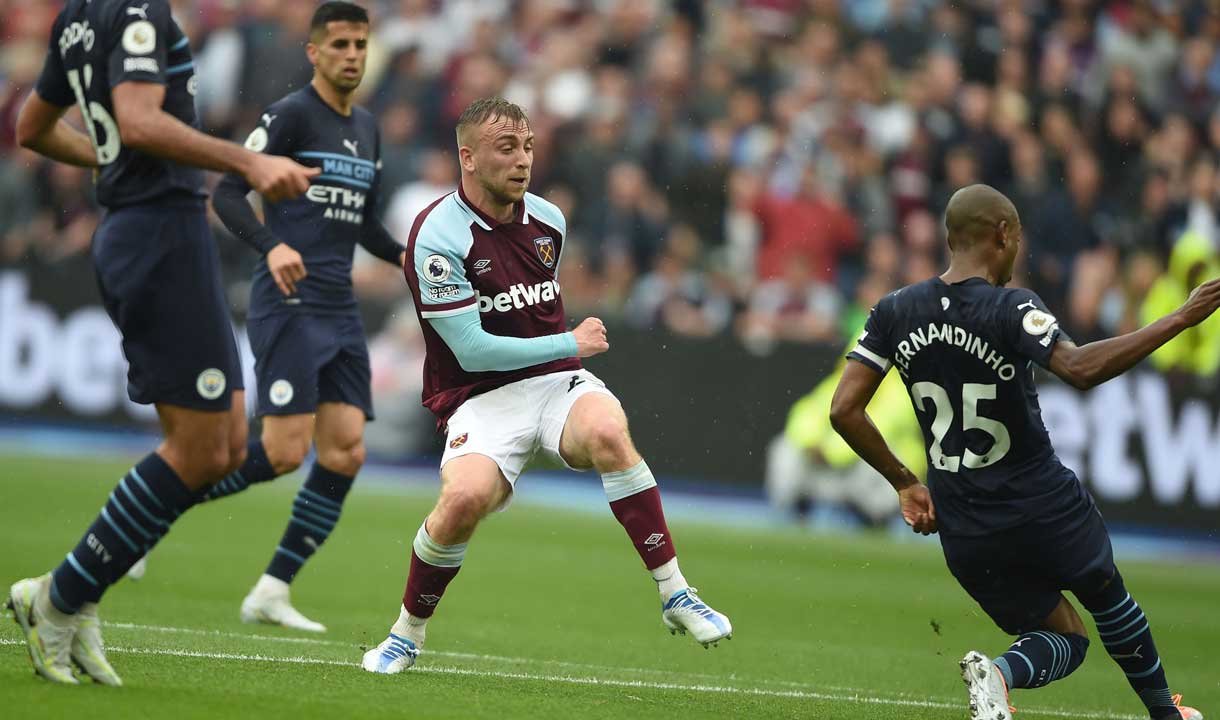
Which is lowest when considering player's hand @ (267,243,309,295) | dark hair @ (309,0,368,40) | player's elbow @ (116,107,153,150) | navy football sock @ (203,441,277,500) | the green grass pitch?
the green grass pitch

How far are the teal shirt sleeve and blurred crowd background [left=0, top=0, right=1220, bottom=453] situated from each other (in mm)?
8473

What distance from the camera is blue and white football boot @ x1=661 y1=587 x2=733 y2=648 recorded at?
235 inches

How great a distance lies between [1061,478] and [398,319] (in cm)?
1047

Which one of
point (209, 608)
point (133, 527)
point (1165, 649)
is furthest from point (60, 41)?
point (1165, 649)

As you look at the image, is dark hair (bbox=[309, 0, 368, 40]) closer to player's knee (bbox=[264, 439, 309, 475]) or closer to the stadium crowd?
player's knee (bbox=[264, 439, 309, 475])

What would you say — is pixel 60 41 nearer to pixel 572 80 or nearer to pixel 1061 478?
pixel 1061 478

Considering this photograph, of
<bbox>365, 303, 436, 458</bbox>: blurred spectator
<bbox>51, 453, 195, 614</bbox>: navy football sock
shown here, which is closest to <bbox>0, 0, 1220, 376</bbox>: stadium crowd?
<bbox>365, 303, 436, 458</bbox>: blurred spectator

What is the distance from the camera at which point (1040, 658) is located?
575 centimetres

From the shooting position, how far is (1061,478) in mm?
5832

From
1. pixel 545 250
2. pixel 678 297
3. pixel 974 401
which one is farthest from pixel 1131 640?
pixel 678 297

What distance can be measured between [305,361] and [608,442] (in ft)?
7.94

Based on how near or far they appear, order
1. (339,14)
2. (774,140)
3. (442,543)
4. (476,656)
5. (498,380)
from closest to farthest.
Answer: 1. (442,543)
2. (498,380)
3. (476,656)
4. (339,14)
5. (774,140)

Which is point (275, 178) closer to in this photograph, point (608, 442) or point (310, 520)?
point (608, 442)

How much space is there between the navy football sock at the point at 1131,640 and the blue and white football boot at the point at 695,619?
134 cm
